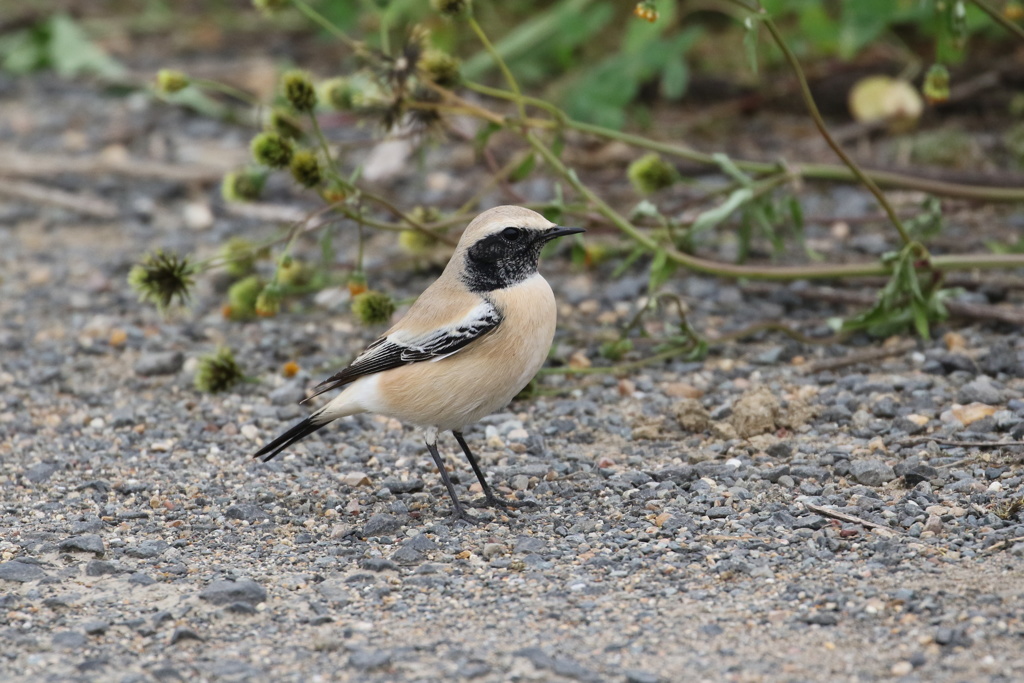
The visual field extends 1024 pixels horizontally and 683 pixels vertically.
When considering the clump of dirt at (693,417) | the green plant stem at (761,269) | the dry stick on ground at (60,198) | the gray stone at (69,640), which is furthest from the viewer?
the dry stick on ground at (60,198)

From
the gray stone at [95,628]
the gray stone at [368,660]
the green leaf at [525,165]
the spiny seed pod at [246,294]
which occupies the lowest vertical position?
the gray stone at [368,660]

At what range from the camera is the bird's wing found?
5613 mm

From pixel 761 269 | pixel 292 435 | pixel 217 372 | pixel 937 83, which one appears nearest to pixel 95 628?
pixel 292 435

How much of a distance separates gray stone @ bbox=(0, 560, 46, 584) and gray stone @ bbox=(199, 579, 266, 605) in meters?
0.76

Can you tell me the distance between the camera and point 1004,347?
681cm

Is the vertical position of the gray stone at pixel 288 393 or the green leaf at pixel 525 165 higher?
the green leaf at pixel 525 165

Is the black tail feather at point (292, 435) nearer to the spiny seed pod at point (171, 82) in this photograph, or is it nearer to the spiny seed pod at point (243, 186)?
the spiny seed pod at point (243, 186)

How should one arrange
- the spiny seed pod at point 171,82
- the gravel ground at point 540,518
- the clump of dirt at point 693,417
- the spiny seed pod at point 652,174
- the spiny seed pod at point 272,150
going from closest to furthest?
the gravel ground at point 540,518
the clump of dirt at point 693,417
the spiny seed pod at point 272,150
the spiny seed pod at point 171,82
the spiny seed pod at point 652,174

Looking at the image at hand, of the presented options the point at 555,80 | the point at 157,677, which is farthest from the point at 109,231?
the point at 157,677

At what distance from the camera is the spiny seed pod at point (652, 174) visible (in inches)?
285

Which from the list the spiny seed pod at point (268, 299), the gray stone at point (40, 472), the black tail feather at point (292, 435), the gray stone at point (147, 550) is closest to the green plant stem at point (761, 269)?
the spiny seed pod at point (268, 299)

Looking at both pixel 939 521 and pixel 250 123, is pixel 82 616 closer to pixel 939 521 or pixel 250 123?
pixel 939 521

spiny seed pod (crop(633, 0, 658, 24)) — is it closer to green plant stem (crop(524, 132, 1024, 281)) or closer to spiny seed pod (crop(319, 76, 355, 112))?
green plant stem (crop(524, 132, 1024, 281))

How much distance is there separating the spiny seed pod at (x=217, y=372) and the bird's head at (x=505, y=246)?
1970 millimetres
